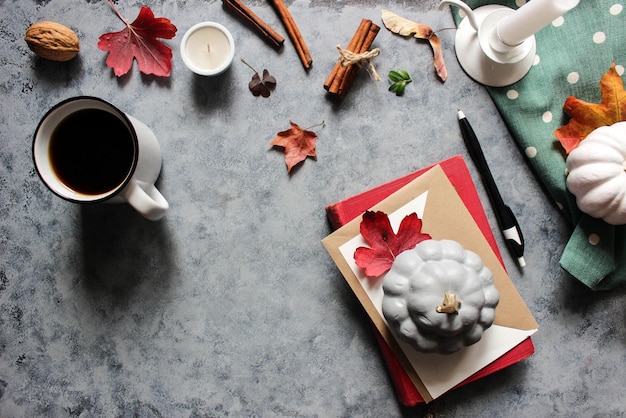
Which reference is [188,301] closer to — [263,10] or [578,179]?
[263,10]

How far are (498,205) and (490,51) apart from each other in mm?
269

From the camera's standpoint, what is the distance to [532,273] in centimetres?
92

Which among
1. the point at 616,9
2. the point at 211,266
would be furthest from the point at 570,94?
the point at 211,266

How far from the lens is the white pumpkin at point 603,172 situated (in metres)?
0.81

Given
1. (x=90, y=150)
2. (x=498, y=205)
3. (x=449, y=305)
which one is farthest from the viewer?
(x=498, y=205)

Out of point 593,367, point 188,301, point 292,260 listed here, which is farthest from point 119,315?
point 593,367

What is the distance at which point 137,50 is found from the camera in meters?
0.90

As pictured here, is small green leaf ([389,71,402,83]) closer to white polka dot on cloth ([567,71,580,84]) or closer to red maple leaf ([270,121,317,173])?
red maple leaf ([270,121,317,173])

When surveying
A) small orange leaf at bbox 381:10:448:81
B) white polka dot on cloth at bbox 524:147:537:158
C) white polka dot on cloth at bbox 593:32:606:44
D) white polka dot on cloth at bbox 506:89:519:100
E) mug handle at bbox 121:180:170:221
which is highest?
white polka dot on cloth at bbox 593:32:606:44

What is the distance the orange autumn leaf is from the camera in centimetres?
85

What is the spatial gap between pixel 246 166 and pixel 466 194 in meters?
0.39

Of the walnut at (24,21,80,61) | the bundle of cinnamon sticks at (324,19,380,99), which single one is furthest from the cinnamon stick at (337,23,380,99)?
the walnut at (24,21,80,61)

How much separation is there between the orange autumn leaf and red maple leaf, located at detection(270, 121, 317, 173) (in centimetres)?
43

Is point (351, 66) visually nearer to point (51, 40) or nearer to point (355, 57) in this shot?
point (355, 57)
